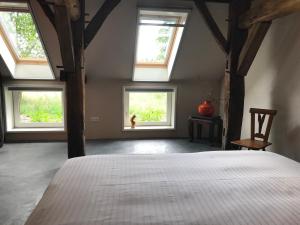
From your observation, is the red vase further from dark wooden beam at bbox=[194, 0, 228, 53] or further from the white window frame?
the white window frame

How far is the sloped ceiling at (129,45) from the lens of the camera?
374cm

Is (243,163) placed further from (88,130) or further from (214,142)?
(88,130)

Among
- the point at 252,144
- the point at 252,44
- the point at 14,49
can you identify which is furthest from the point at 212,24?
the point at 14,49

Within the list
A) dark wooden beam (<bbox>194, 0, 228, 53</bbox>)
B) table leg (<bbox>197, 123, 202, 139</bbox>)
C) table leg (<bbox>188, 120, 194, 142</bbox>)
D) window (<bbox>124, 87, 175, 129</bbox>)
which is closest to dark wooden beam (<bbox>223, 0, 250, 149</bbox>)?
dark wooden beam (<bbox>194, 0, 228, 53</bbox>)

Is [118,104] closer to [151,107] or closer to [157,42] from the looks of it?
[151,107]

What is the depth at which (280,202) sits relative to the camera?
4.05 feet

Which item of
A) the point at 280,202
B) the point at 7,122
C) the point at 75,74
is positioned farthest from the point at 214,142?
the point at 7,122

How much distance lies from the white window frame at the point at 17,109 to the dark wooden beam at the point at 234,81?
124 inches

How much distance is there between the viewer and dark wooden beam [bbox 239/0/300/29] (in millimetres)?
2389

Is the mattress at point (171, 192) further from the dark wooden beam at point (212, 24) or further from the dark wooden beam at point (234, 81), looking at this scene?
the dark wooden beam at point (212, 24)

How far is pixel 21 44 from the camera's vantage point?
14.3ft

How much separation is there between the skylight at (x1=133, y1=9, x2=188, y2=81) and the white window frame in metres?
1.70

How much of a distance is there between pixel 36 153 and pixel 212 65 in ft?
11.9

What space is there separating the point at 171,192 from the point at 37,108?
4.48m
